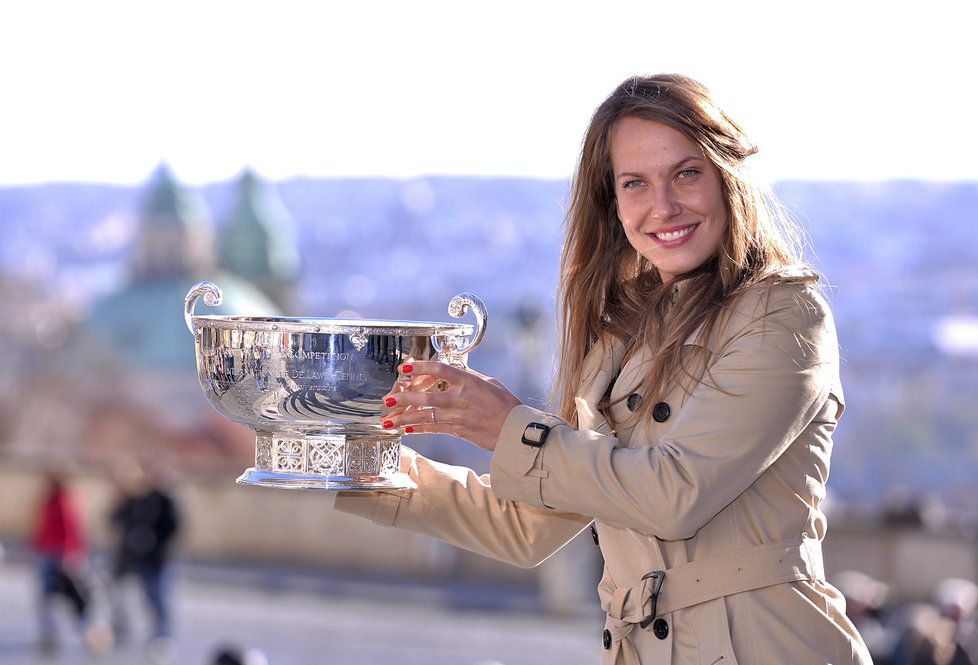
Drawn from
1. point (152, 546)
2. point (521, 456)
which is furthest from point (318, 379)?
point (152, 546)

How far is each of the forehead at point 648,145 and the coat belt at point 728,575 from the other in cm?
61

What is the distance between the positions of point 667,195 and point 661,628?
663mm

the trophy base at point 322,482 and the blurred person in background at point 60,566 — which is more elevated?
the trophy base at point 322,482

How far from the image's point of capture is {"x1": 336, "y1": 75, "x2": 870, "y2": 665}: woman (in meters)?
2.27

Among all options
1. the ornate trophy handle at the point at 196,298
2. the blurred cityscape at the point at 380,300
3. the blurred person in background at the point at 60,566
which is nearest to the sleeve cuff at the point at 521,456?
the ornate trophy handle at the point at 196,298

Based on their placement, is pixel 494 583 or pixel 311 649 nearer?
pixel 311 649

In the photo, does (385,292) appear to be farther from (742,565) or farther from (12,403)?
(742,565)

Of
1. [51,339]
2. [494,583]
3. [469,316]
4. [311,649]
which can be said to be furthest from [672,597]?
[51,339]

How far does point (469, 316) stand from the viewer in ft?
8.82

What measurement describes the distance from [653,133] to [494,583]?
14595mm

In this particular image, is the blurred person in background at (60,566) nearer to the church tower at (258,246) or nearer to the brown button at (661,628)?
the brown button at (661,628)

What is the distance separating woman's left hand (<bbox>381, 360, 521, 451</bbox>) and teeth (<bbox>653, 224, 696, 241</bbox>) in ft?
1.16

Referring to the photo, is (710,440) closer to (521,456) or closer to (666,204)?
(521,456)

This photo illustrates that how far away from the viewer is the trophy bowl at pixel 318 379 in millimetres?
2582
